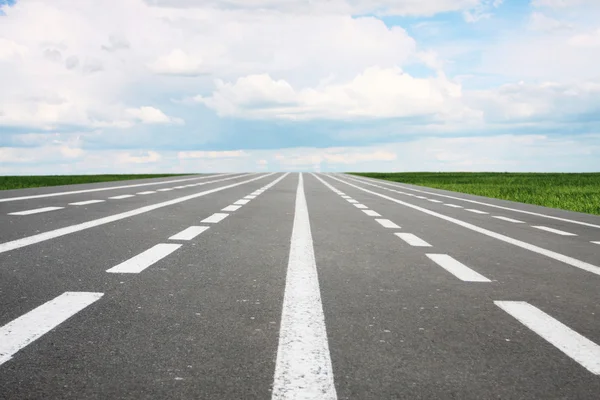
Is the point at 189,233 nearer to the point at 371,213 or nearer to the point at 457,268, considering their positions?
the point at 457,268

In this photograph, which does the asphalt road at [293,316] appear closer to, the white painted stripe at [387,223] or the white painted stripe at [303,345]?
the white painted stripe at [303,345]

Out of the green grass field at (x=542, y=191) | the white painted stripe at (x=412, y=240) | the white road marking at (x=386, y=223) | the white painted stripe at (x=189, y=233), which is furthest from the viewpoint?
the green grass field at (x=542, y=191)

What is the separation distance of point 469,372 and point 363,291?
7.45 ft

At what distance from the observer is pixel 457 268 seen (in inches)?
292

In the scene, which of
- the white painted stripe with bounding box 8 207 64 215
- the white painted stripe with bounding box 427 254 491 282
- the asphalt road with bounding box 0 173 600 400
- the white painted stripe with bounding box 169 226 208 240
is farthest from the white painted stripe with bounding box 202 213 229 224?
the white painted stripe with bounding box 427 254 491 282

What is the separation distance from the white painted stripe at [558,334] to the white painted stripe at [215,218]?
7.62m

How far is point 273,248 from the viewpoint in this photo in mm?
Answer: 8828

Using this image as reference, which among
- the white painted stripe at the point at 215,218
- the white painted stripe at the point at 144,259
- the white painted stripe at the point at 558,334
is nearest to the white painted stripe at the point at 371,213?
the white painted stripe at the point at 215,218

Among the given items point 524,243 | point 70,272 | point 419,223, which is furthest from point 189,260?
point 419,223

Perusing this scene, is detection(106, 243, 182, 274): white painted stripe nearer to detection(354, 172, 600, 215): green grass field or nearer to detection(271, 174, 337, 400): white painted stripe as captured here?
detection(271, 174, 337, 400): white painted stripe

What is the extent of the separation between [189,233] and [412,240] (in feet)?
11.5

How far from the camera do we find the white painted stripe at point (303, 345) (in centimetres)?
335

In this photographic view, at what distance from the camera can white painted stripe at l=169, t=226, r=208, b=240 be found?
9742mm

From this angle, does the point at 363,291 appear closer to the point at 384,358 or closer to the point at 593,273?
the point at 384,358
